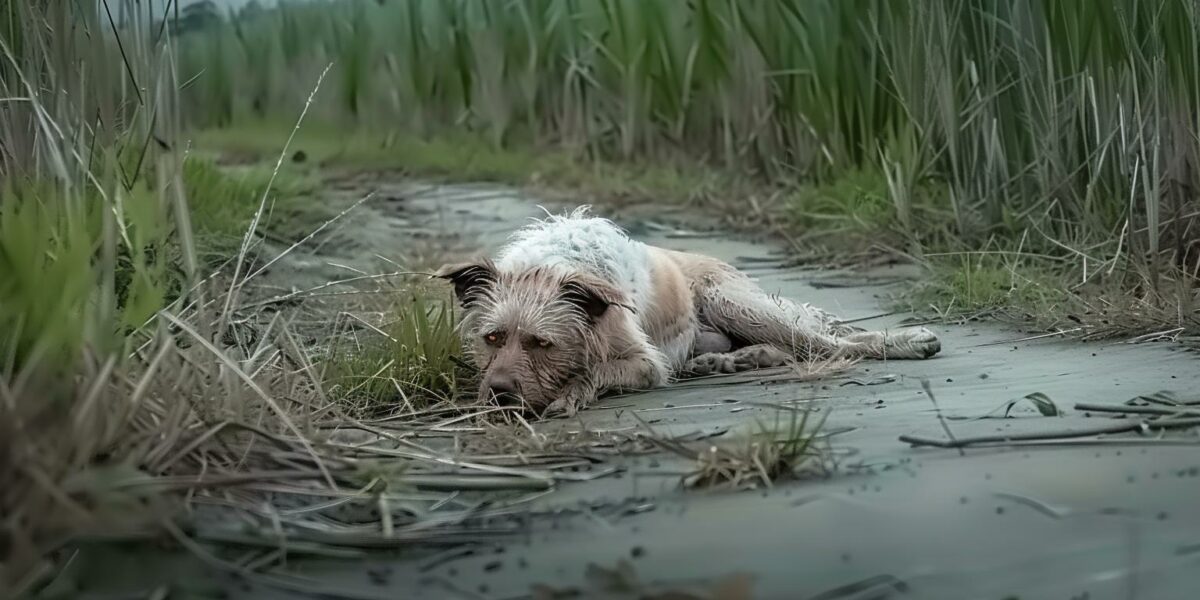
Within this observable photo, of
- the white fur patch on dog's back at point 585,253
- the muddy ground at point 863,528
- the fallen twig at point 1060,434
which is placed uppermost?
the white fur patch on dog's back at point 585,253

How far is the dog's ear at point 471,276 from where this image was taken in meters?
5.02

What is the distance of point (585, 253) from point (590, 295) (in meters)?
0.46

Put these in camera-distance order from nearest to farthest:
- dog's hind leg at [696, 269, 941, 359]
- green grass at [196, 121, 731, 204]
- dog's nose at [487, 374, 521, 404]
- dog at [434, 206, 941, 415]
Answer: dog's nose at [487, 374, 521, 404]
dog at [434, 206, 941, 415]
dog's hind leg at [696, 269, 941, 359]
green grass at [196, 121, 731, 204]


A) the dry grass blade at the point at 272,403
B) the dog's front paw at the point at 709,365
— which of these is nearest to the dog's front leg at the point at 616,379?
the dog's front paw at the point at 709,365

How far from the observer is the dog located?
4.80 metres

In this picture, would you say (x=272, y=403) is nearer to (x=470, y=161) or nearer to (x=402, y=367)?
(x=402, y=367)

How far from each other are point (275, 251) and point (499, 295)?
8.82 ft

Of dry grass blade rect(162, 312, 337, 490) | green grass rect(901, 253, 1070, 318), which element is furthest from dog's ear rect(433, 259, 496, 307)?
green grass rect(901, 253, 1070, 318)

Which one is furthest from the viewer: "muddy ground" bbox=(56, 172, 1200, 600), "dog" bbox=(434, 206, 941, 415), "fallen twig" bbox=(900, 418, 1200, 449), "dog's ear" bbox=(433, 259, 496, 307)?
"dog's ear" bbox=(433, 259, 496, 307)

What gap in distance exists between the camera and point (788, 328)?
5.65 metres

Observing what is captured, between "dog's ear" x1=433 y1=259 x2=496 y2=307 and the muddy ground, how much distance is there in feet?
3.32

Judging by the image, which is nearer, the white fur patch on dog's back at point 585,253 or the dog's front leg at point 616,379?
the dog's front leg at point 616,379

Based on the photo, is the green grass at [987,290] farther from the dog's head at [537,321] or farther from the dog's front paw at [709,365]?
the dog's head at [537,321]

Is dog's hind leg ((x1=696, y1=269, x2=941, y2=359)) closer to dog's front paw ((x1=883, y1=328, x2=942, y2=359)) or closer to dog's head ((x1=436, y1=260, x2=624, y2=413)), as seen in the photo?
dog's front paw ((x1=883, y1=328, x2=942, y2=359))
